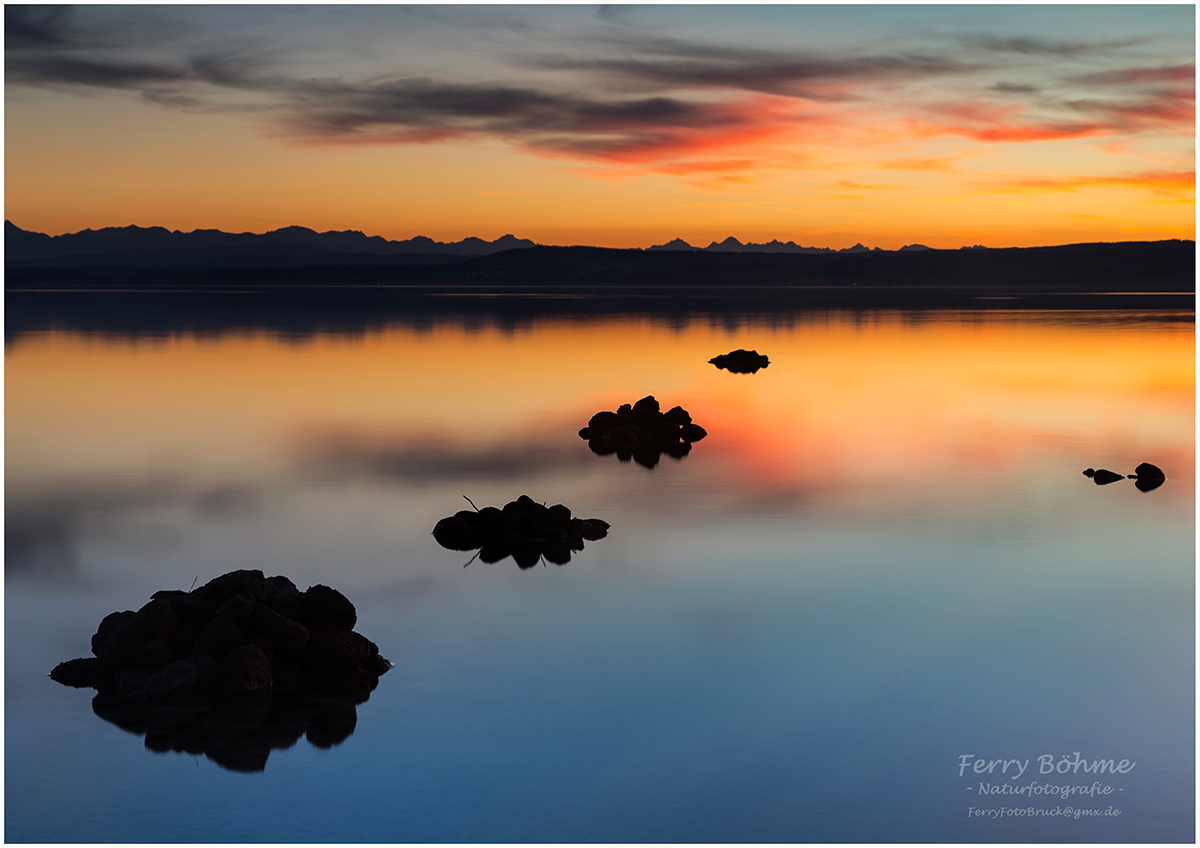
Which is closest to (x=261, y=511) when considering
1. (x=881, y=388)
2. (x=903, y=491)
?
(x=903, y=491)

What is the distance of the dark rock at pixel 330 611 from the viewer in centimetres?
1226

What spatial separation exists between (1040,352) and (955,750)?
49912mm

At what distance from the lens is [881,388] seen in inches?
1593

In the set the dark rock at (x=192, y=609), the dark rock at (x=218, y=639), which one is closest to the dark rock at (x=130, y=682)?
the dark rock at (x=218, y=639)

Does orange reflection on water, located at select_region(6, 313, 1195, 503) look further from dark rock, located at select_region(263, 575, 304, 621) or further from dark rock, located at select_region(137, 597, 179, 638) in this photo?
dark rock, located at select_region(137, 597, 179, 638)

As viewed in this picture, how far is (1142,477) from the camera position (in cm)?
2234

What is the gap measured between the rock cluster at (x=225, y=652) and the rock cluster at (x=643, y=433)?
14396 mm

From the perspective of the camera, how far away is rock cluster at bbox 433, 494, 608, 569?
16.9m

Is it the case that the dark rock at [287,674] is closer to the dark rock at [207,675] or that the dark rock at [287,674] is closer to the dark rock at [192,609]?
the dark rock at [207,675]

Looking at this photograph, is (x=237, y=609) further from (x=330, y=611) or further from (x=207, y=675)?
(x=330, y=611)

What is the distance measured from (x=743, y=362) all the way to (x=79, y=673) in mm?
37883

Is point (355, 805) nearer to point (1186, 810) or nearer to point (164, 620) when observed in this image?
point (164, 620)

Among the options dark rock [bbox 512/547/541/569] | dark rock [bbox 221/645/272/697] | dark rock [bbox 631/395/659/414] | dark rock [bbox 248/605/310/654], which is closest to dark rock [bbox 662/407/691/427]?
dark rock [bbox 631/395/659/414]

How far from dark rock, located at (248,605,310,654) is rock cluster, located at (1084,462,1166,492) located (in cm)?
1582
